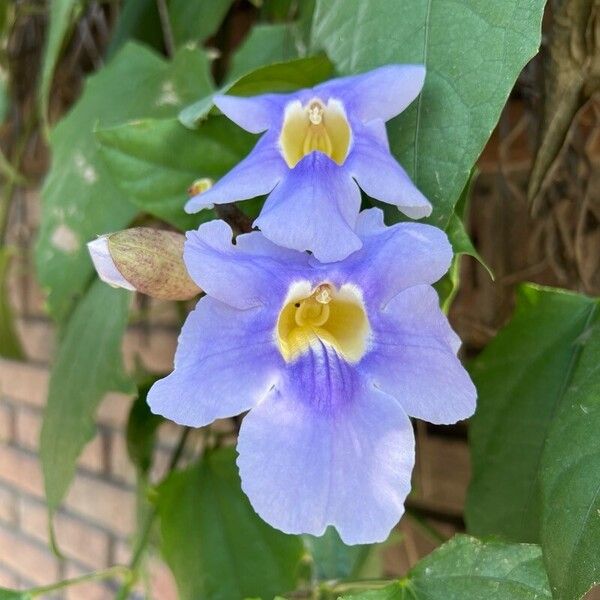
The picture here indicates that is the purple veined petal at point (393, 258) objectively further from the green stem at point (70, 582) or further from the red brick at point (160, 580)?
the red brick at point (160, 580)

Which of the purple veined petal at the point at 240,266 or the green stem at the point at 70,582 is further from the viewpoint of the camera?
the green stem at the point at 70,582

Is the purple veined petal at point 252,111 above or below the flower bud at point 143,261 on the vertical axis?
above

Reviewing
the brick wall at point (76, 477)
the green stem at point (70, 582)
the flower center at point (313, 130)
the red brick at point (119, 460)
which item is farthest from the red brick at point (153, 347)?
the flower center at point (313, 130)

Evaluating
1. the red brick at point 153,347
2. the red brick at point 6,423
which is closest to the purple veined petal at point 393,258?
the red brick at point 153,347

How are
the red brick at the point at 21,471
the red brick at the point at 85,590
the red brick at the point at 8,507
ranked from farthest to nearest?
1. the red brick at the point at 8,507
2. the red brick at the point at 21,471
3. the red brick at the point at 85,590

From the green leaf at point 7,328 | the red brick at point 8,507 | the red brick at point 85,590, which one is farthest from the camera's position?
the red brick at point 8,507

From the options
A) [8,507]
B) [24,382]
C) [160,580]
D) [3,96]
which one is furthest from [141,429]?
[8,507]

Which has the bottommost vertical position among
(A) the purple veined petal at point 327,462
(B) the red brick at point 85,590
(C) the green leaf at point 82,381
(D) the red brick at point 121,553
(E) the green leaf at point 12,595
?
(B) the red brick at point 85,590

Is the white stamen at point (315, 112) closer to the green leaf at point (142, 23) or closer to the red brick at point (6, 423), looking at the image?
the green leaf at point (142, 23)
